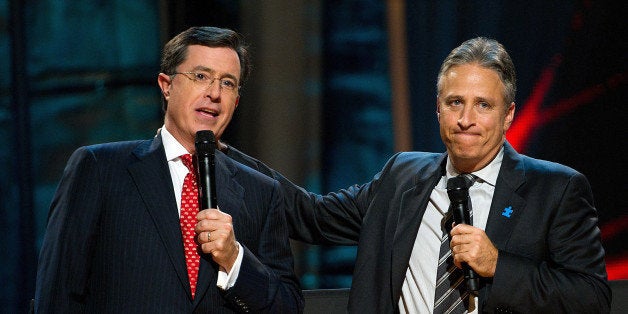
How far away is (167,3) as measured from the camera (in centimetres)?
313

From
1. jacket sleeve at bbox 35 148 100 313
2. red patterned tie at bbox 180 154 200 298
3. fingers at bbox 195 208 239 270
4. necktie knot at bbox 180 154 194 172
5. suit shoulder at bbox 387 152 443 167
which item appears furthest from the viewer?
suit shoulder at bbox 387 152 443 167

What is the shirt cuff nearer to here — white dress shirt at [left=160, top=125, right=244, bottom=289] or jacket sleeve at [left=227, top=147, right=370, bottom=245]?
white dress shirt at [left=160, top=125, right=244, bottom=289]

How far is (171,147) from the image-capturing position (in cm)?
222

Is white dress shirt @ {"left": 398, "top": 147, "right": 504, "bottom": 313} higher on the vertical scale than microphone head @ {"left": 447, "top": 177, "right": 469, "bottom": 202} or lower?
lower

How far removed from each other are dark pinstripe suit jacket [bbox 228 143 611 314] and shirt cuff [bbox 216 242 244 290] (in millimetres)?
500

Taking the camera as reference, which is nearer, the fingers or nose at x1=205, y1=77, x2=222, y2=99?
the fingers

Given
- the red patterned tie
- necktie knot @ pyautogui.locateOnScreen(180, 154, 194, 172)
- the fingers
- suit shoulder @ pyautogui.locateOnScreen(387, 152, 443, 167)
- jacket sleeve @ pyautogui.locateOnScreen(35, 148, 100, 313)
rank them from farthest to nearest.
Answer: suit shoulder @ pyautogui.locateOnScreen(387, 152, 443, 167) < necktie knot @ pyautogui.locateOnScreen(180, 154, 194, 172) < the red patterned tie < jacket sleeve @ pyautogui.locateOnScreen(35, 148, 100, 313) < the fingers

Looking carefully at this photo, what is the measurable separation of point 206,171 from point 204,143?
9cm

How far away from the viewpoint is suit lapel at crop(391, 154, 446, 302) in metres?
2.30

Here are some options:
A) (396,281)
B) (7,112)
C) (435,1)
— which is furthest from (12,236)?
(435,1)

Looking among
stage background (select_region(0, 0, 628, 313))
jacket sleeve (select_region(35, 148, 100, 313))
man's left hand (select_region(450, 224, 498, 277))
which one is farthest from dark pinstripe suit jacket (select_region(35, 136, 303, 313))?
stage background (select_region(0, 0, 628, 313))

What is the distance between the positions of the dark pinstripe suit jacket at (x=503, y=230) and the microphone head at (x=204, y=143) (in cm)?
51

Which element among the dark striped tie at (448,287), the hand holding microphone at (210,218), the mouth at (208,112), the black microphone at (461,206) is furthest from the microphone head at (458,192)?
the mouth at (208,112)

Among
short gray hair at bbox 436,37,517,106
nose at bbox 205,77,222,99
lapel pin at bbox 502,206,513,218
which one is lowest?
lapel pin at bbox 502,206,513,218
